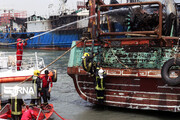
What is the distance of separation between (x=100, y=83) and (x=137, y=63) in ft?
5.09

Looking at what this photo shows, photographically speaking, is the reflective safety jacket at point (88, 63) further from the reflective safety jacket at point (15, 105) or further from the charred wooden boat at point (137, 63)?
the reflective safety jacket at point (15, 105)

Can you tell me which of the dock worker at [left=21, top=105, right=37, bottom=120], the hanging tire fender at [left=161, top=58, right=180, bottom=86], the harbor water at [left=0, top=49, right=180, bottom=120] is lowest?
the harbor water at [left=0, top=49, right=180, bottom=120]

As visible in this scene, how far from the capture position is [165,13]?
33.6 feet

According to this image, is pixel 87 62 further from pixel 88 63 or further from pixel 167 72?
pixel 167 72

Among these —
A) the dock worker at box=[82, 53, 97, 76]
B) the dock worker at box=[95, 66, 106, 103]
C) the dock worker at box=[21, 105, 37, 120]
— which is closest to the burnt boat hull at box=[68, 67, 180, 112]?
the dock worker at box=[95, 66, 106, 103]

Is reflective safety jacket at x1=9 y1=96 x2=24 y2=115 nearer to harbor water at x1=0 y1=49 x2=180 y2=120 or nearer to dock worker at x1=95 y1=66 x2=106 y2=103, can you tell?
harbor water at x1=0 y1=49 x2=180 y2=120

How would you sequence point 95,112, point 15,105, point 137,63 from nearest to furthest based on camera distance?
1. point 15,105
2. point 137,63
3. point 95,112

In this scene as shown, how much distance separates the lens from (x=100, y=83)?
31.3 feet

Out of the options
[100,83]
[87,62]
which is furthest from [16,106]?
[100,83]

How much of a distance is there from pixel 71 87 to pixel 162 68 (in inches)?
300

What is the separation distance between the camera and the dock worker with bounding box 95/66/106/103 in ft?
30.8

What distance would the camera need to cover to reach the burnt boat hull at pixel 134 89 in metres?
8.81

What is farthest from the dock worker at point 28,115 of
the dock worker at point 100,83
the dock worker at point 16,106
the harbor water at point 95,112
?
the dock worker at point 100,83

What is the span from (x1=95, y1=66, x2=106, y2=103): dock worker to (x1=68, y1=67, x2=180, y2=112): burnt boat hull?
262 millimetres
